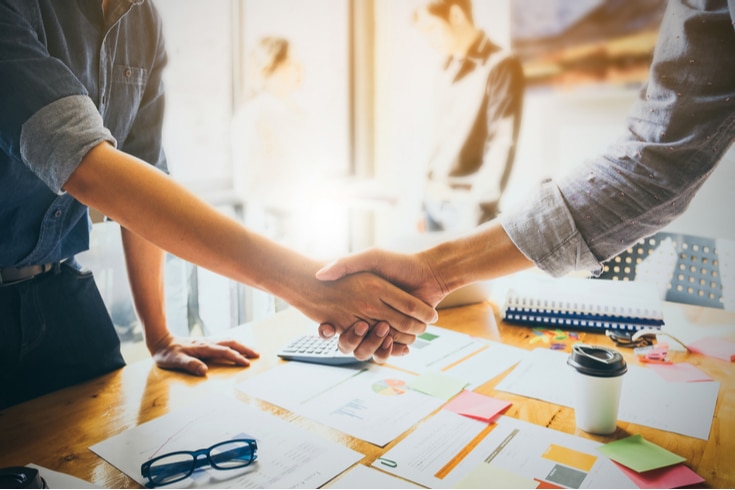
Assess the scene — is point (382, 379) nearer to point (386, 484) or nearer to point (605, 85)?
point (386, 484)

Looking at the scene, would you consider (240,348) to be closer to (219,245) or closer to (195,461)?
(219,245)

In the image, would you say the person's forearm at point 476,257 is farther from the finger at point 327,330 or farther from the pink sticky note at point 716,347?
the pink sticky note at point 716,347

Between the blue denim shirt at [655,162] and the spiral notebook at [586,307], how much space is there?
0.36 m

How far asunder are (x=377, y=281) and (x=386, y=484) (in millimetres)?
645

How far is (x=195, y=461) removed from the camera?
2.79 ft

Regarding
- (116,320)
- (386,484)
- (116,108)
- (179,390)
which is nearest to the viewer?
(386,484)

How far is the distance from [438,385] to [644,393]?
0.41 m

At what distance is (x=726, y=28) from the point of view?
101cm

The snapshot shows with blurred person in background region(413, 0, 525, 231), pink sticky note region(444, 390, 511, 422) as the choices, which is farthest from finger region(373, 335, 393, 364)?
blurred person in background region(413, 0, 525, 231)

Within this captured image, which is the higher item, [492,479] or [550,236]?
[550,236]

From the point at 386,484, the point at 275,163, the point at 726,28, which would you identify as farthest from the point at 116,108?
the point at 275,163

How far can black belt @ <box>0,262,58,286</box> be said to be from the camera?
1.14m

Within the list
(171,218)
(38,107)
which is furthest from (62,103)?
(171,218)

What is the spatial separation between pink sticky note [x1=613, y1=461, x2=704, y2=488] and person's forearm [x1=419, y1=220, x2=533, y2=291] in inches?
20.5
